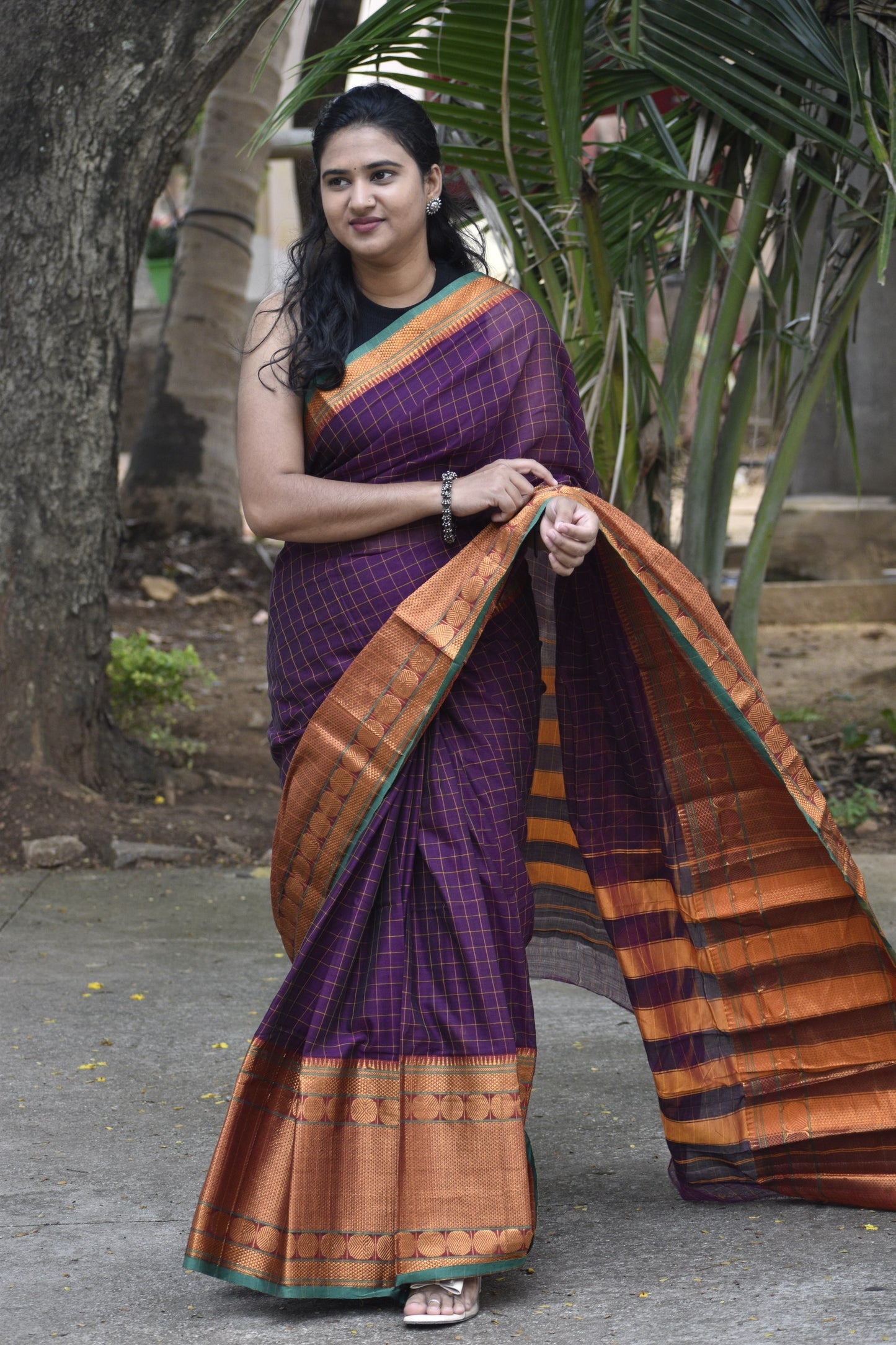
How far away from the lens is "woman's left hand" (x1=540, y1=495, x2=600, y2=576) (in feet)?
7.36

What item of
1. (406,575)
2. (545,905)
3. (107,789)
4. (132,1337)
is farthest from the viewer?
(107,789)

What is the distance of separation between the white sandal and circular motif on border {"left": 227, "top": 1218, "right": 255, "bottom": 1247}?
9.4 inches

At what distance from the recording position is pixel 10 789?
4.52 meters

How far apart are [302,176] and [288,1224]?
6.28ft

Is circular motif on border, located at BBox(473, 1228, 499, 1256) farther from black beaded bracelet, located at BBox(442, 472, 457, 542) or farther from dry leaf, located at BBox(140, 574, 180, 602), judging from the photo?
dry leaf, located at BBox(140, 574, 180, 602)

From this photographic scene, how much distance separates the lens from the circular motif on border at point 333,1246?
209 cm

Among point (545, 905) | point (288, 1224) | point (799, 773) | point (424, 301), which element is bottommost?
point (288, 1224)

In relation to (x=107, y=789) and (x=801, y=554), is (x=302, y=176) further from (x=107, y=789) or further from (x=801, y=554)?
(x=801, y=554)

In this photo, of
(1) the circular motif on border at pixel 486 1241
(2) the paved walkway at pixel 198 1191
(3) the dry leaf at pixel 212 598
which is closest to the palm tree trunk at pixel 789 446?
(2) the paved walkway at pixel 198 1191

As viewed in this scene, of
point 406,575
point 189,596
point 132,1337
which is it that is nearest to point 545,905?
point 406,575

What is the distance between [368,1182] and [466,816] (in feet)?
1.77

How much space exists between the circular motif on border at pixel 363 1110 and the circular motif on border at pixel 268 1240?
→ 192 millimetres

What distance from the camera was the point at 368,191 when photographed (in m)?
2.32

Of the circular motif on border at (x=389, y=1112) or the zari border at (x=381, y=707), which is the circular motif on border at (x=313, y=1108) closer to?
the circular motif on border at (x=389, y=1112)
